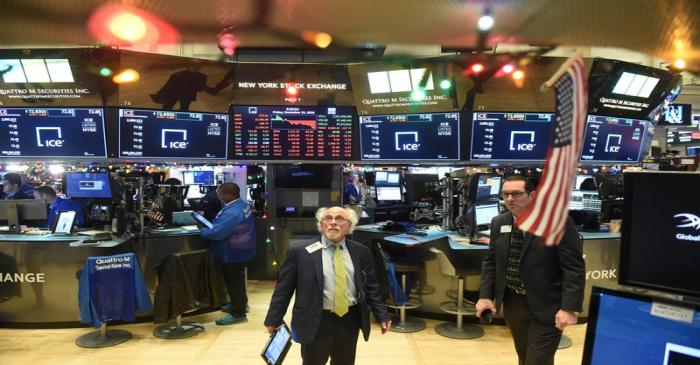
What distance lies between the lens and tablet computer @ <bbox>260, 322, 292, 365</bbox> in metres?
2.64

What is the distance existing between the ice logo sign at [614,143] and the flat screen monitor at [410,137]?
2.00 metres

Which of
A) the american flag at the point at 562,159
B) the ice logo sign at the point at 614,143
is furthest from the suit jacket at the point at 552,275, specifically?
the ice logo sign at the point at 614,143

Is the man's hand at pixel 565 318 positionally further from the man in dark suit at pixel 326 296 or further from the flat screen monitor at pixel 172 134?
the flat screen monitor at pixel 172 134

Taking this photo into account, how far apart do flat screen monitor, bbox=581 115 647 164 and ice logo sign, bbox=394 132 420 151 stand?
210 cm

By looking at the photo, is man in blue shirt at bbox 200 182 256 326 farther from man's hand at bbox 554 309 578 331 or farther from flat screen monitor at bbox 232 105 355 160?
man's hand at bbox 554 309 578 331

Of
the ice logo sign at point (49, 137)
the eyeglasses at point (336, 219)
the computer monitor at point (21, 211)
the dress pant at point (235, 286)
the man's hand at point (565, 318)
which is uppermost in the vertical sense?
the ice logo sign at point (49, 137)

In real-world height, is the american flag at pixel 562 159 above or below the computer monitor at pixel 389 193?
above

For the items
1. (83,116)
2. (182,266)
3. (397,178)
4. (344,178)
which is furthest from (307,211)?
(83,116)

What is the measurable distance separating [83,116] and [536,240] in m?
5.17

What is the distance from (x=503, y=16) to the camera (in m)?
4.81

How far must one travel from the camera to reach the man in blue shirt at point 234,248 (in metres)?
5.15

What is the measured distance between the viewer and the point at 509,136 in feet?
18.4

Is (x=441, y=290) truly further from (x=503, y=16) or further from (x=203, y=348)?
(x=503, y=16)

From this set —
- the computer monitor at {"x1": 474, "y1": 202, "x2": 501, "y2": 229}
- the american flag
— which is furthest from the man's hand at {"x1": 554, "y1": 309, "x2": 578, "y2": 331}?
the computer monitor at {"x1": 474, "y1": 202, "x2": 501, "y2": 229}
